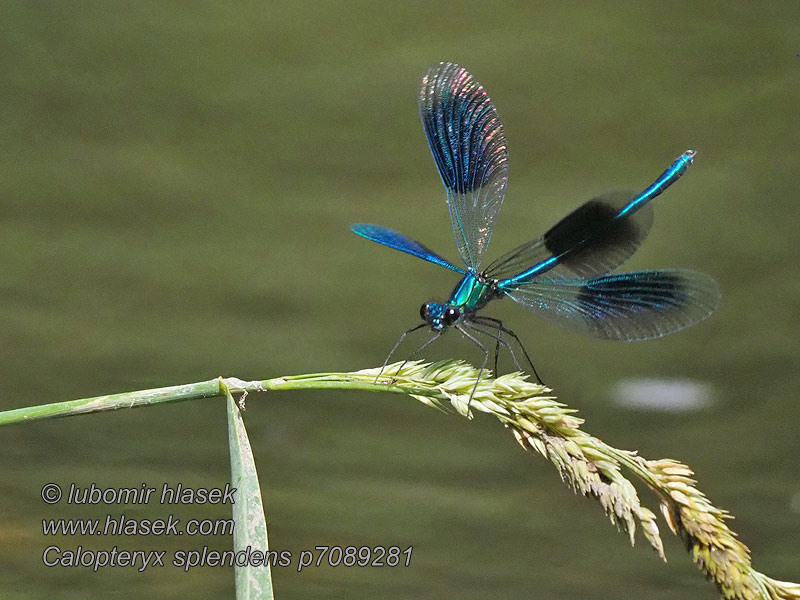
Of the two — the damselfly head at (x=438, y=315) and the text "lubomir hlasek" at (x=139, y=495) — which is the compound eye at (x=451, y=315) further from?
the text "lubomir hlasek" at (x=139, y=495)

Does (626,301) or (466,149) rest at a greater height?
(466,149)

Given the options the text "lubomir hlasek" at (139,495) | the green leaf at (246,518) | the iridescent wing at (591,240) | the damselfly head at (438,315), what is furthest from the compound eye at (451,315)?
the text "lubomir hlasek" at (139,495)

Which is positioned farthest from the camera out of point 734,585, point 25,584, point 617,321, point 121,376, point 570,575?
point 121,376

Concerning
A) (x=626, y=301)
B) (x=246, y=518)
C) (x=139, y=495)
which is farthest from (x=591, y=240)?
(x=139, y=495)

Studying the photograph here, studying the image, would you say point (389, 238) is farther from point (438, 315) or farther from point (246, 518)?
point (246, 518)

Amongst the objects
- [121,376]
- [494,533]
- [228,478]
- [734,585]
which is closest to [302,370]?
[228,478]

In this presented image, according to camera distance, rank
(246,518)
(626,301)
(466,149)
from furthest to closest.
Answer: (466,149), (626,301), (246,518)

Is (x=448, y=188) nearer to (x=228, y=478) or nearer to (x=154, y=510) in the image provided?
(x=228, y=478)
